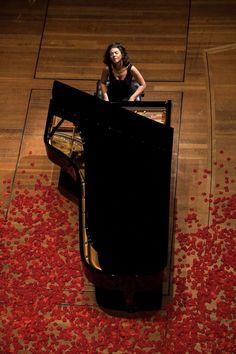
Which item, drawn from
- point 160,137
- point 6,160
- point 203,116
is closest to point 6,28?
point 6,160

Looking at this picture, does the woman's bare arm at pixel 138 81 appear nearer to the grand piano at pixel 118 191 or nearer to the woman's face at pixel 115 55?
the woman's face at pixel 115 55

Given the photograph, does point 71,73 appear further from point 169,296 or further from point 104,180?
point 169,296

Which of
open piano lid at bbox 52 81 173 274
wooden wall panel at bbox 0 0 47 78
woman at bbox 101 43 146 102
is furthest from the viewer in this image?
wooden wall panel at bbox 0 0 47 78

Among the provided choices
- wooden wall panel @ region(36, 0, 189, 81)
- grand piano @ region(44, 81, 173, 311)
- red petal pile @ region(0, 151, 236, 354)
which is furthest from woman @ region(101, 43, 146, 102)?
red petal pile @ region(0, 151, 236, 354)

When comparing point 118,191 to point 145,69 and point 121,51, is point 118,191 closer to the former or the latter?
point 121,51

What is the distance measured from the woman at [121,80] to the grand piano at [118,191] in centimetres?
48

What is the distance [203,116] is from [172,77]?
0.55 meters

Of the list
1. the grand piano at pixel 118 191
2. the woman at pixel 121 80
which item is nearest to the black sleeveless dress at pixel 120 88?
the woman at pixel 121 80

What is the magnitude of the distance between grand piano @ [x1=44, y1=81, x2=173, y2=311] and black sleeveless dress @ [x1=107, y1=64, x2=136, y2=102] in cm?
49

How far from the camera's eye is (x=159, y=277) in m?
5.11

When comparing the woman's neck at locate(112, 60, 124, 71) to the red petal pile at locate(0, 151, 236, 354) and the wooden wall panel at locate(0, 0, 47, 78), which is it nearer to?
the red petal pile at locate(0, 151, 236, 354)

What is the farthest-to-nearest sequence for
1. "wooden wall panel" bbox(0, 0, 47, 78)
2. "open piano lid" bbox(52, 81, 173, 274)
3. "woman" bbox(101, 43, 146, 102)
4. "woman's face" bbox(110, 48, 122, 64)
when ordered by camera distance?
"wooden wall panel" bbox(0, 0, 47, 78) → "woman" bbox(101, 43, 146, 102) → "woman's face" bbox(110, 48, 122, 64) → "open piano lid" bbox(52, 81, 173, 274)

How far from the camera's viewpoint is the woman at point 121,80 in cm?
609

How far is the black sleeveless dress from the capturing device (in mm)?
6225
